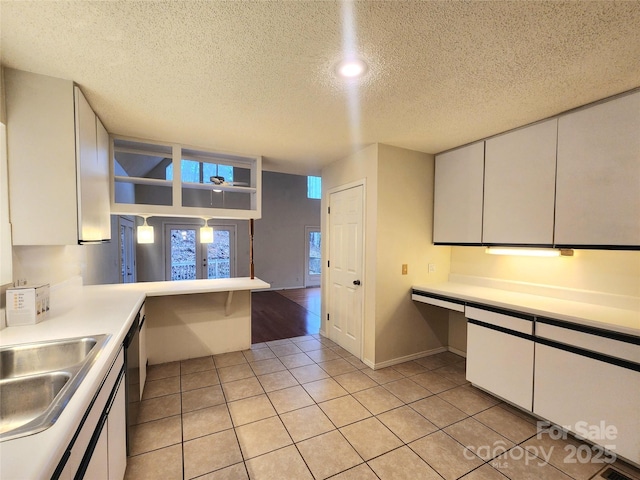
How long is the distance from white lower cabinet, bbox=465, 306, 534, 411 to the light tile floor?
19 cm

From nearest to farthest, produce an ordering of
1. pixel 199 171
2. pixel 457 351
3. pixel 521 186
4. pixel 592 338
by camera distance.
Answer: pixel 592 338, pixel 521 186, pixel 457 351, pixel 199 171

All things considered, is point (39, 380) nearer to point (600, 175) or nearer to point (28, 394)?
point (28, 394)

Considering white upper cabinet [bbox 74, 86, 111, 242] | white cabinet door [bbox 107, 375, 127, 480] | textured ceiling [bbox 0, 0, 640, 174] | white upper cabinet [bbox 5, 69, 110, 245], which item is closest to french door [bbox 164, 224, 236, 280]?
white upper cabinet [bbox 74, 86, 111, 242]

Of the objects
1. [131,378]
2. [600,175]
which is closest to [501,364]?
[600,175]

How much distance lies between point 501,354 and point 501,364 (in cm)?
8

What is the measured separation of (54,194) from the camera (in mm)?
1725

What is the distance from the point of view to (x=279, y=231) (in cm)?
799

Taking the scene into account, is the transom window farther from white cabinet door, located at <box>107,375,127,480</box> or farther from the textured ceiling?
white cabinet door, located at <box>107,375,127,480</box>

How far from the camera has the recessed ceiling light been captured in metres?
1.58

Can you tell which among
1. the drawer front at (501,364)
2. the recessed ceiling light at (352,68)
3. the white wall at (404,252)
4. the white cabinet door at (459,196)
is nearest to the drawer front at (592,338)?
the drawer front at (501,364)

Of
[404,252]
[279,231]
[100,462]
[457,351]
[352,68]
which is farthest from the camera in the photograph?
[279,231]

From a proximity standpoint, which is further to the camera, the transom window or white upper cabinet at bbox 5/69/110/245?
the transom window

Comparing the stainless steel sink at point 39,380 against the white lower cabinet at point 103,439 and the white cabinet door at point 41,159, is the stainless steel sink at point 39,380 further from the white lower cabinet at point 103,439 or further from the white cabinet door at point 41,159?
the white cabinet door at point 41,159

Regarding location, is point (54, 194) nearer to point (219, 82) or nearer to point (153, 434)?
point (219, 82)
